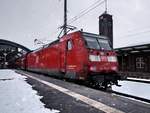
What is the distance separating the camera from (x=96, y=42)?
12.4 m

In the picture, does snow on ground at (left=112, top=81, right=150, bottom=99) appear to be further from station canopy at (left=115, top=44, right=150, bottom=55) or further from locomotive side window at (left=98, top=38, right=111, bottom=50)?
station canopy at (left=115, top=44, right=150, bottom=55)

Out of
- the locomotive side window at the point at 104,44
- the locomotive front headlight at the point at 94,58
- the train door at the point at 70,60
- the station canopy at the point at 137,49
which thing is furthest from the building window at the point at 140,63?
the locomotive front headlight at the point at 94,58

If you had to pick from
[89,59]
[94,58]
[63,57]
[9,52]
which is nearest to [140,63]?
[63,57]

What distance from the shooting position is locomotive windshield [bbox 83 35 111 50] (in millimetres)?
11955

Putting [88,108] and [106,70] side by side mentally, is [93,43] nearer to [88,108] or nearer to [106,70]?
[106,70]

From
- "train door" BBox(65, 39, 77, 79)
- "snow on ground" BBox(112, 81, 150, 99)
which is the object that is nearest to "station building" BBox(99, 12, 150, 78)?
"snow on ground" BBox(112, 81, 150, 99)

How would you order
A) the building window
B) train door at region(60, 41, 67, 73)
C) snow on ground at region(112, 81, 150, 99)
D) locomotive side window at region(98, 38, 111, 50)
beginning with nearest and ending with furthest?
snow on ground at region(112, 81, 150, 99) < locomotive side window at region(98, 38, 111, 50) < train door at region(60, 41, 67, 73) < the building window

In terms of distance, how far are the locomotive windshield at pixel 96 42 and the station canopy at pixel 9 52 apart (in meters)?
58.9

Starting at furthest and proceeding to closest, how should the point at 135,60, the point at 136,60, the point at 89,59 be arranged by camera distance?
1. the point at 135,60
2. the point at 136,60
3. the point at 89,59

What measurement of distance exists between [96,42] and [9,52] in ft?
212

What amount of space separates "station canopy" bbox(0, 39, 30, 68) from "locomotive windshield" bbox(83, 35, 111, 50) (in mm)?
58921

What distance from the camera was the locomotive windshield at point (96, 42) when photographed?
1195cm

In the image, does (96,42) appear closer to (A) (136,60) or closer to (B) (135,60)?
(A) (136,60)

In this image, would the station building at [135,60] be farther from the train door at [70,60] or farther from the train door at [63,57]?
the train door at [70,60]
